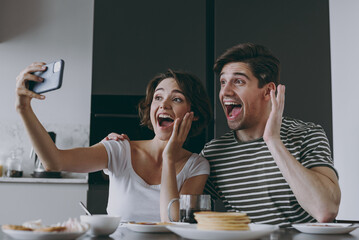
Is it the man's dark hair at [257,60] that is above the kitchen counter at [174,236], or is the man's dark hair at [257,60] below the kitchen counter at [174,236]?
above

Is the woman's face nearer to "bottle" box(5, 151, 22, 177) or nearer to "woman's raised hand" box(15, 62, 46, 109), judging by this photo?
"woman's raised hand" box(15, 62, 46, 109)

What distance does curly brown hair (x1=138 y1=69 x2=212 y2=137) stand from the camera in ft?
6.22

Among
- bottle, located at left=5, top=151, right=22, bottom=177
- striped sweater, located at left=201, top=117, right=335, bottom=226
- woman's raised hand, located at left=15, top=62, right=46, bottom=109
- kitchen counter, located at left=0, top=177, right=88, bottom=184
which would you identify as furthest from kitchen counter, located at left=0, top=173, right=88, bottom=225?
woman's raised hand, located at left=15, top=62, right=46, bottom=109

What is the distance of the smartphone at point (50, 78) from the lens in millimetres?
1242

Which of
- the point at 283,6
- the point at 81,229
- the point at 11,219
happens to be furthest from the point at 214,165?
the point at 11,219

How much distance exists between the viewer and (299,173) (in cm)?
152

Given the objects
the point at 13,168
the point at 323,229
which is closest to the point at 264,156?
the point at 323,229

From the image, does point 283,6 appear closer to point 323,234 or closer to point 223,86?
point 223,86

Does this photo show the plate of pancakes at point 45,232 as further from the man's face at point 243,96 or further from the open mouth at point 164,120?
the man's face at point 243,96

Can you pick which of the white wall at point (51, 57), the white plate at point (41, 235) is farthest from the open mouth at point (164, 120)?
the white wall at point (51, 57)

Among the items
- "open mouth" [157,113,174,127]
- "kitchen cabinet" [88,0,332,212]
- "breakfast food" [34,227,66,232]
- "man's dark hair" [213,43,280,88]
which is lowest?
"breakfast food" [34,227,66,232]

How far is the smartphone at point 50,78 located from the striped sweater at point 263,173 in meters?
0.92

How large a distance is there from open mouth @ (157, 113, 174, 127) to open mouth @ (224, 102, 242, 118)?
0.90 feet

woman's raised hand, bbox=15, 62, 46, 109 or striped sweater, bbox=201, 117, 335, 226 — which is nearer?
woman's raised hand, bbox=15, 62, 46, 109
